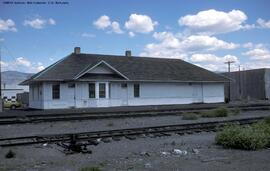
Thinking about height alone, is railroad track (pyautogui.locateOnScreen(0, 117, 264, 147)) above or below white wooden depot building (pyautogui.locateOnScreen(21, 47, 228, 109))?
below

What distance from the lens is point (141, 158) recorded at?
384 inches

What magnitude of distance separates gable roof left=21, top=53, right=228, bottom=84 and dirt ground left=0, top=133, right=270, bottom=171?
23.0 meters

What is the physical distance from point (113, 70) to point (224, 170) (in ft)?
96.6

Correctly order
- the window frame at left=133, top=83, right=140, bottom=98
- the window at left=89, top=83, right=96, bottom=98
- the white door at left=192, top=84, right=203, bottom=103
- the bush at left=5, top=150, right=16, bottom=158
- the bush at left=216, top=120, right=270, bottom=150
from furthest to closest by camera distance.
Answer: the white door at left=192, top=84, right=203, bottom=103, the window frame at left=133, top=83, right=140, bottom=98, the window at left=89, top=83, right=96, bottom=98, the bush at left=216, top=120, right=270, bottom=150, the bush at left=5, top=150, right=16, bottom=158

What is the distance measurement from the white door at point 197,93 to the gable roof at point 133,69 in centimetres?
96

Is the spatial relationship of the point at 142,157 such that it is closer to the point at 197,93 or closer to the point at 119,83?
the point at 119,83

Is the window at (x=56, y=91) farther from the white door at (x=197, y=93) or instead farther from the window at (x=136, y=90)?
the white door at (x=197, y=93)

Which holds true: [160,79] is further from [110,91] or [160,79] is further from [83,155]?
[83,155]

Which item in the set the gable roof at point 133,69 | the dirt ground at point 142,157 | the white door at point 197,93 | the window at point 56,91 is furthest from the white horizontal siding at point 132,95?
the dirt ground at point 142,157

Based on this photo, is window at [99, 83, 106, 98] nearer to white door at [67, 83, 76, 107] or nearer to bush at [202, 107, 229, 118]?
white door at [67, 83, 76, 107]

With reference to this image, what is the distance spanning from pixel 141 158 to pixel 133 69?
31.6m

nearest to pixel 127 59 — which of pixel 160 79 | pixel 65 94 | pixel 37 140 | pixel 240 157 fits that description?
pixel 160 79

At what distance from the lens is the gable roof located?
3548 centimetres

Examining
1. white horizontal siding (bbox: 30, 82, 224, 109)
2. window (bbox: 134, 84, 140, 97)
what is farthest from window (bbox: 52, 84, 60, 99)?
window (bbox: 134, 84, 140, 97)
